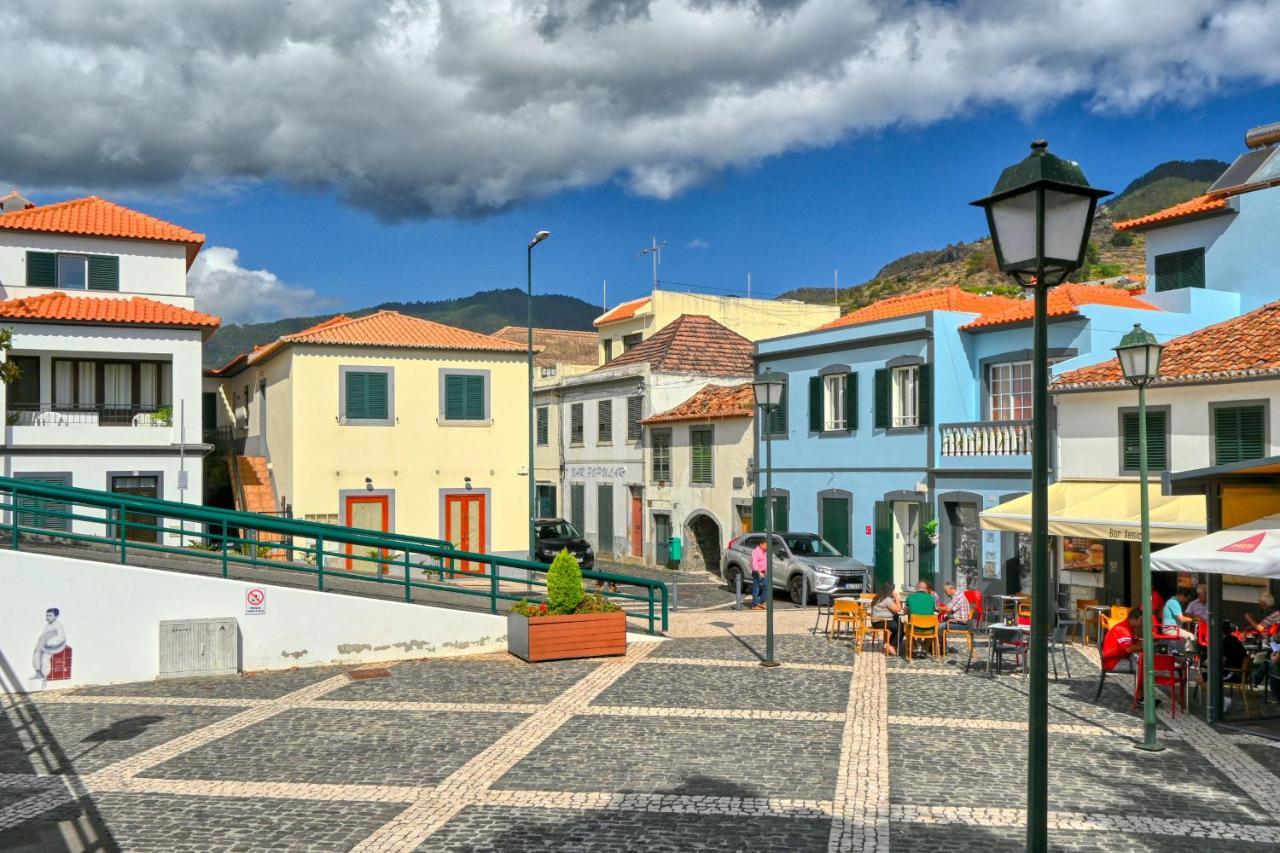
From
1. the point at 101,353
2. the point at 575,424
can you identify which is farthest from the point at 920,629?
the point at 575,424

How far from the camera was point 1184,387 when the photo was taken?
18922mm

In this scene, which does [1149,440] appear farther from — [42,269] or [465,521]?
[42,269]

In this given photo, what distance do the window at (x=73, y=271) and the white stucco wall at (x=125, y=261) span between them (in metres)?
0.12

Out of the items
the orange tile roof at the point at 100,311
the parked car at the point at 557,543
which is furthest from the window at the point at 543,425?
the orange tile roof at the point at 100,311

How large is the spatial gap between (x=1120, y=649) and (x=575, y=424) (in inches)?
1157

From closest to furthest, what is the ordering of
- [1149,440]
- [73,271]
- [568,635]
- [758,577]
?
[568,635], [1149,440], [758,577], [73,271]

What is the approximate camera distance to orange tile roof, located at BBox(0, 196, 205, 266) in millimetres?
25766

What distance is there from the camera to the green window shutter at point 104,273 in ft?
85.7

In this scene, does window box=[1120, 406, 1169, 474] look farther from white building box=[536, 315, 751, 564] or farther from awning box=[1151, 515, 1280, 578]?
white building box=[536, 315, 751, 564]

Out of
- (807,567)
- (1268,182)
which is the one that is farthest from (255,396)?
(1268,182)

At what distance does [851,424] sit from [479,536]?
1047cm

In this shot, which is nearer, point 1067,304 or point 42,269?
point 1067,304

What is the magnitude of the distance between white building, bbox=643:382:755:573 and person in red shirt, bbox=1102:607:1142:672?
58.2ft

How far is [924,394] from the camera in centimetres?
2466
